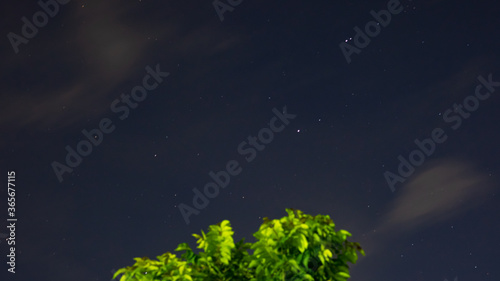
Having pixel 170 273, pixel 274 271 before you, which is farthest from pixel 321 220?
pixel 170 273

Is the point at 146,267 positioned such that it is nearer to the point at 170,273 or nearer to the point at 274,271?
the point at 170,273

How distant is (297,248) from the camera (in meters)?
11.3

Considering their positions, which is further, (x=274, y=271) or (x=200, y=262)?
(x=200, y=262)

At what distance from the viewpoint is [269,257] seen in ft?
36.8

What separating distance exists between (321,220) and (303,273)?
91 centimetres

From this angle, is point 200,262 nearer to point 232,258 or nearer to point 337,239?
point 232,258

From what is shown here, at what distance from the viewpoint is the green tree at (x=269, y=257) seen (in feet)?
36.6

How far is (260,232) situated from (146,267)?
2.18 metres

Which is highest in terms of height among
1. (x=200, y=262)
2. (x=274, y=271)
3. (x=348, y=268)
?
(x=200, y=262)

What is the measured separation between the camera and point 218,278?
11984mm

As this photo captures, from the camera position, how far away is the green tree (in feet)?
36.6

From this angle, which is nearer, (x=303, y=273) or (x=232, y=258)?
(x=303, y=273)

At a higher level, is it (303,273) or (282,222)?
(282,222)

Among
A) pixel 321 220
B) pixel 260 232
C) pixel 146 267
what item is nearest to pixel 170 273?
pixel 146 267
